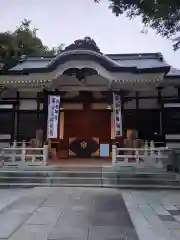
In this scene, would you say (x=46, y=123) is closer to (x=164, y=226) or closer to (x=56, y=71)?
(x=56, y=71)

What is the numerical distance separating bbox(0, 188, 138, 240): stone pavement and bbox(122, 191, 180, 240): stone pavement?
19 centimetres

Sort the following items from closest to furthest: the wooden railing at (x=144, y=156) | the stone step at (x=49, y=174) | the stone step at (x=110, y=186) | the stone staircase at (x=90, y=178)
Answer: the stone step at (x=110, y=186) → the stone staircase at (x=90, y=178) → the stone step at (x=49, y=174) → the wooden railing at (x=144, y=156)

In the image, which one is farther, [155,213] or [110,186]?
[110,186]

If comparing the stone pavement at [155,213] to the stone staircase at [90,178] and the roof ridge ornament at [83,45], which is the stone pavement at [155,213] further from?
the roof ridge ornament at [83,45]

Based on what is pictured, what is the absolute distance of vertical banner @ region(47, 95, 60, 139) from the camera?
12711 mm

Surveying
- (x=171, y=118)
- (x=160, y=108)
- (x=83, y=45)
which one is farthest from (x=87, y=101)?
(x=171, y=118)

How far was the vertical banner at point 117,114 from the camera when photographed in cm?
1284

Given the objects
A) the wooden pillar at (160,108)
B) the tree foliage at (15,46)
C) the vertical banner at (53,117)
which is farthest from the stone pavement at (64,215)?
the tree foliage at (15,46)

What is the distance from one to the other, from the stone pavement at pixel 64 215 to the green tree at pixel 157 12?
13.8 feet

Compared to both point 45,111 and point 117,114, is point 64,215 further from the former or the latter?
point 45,111

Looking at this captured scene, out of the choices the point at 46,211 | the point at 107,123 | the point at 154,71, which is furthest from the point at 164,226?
the point at 107,123

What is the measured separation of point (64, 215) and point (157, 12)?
14.9 feet

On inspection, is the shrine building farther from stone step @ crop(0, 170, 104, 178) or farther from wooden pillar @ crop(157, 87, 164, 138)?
stone step @ crop(0, 170, 104, 178)

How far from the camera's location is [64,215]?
6.20 metres
